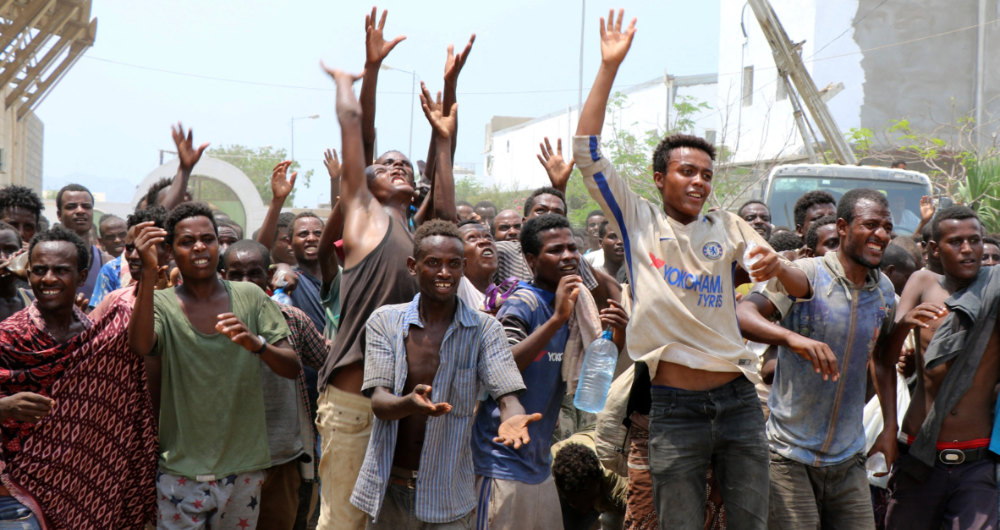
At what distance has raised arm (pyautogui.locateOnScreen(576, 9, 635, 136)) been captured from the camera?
4.27 m

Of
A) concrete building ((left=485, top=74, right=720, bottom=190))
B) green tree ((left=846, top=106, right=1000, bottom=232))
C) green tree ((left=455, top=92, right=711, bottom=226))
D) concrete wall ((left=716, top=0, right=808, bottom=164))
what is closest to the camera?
green tree ((left=846, top=106, right=1000, bottom=232))

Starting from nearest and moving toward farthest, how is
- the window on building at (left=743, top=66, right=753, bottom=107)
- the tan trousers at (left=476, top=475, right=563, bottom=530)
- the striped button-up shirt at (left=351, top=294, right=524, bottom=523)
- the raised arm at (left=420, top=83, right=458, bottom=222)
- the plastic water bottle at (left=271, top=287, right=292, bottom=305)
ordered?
the striped button-up shirt at (left=351, top=294, right=524, bottom=523) → the tan trousers at (left=476, top=475, right=563, bottom=530) → the raised arm at (left=420, top=83, right=458, bottom=222) → the plastic water bottle at (left=271, top=287, right=292, bottom=305) → the window on building at (left=743, top=66, right=753, bottom=107)

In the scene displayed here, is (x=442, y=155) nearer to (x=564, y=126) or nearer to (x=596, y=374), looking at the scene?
(x=596, y=374)

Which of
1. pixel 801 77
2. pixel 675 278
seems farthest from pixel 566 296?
pixel 801 77

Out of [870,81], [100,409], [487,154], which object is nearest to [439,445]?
[100,409]

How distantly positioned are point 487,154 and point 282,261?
66.1 metres

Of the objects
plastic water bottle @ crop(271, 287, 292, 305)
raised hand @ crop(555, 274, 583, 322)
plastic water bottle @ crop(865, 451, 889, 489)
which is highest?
raised hand @ crop(555, 274, 583, 322)

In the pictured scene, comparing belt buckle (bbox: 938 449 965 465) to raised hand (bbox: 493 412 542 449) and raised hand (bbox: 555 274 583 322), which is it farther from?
raised hand (bbox: 493 412 542 449)

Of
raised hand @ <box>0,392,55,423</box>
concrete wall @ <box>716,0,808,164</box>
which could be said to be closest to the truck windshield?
raised hand @ <box>0,392,55,423</box>

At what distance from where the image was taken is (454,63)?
19.8 feet

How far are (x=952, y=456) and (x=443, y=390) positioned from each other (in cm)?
279

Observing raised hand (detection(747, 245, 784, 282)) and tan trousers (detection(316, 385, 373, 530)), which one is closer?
raised hand (detection(747, 245, 784, 282))

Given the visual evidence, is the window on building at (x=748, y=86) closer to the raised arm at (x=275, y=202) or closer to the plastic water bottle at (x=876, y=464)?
the raised arm at (x=275, y=202)

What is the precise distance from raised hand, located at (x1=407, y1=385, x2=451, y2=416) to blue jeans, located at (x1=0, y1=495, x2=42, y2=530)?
6.68 feet
